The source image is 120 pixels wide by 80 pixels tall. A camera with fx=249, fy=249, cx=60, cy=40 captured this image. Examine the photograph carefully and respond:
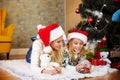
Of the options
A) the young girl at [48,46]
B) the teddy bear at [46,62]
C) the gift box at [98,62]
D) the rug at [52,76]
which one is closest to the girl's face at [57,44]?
the young girl at [48,46]

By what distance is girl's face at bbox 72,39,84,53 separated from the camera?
2307mm

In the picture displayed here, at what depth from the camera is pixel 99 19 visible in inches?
113

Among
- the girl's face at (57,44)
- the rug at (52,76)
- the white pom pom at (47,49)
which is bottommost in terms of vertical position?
the rug at (52,76)

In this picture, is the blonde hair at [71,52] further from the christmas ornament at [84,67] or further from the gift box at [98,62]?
the gift box at [98,62]

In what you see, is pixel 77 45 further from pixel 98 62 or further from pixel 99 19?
pixel 99 19

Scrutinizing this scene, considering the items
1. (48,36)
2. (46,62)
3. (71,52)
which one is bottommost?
(46,62)

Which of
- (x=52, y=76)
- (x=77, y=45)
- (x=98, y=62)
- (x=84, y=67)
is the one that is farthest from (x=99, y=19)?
(x=52, y=76)

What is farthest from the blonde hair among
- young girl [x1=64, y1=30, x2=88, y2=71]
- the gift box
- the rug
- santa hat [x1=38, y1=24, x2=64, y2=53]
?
the gift box

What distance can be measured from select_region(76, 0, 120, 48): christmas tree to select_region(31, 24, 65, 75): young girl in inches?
26.9

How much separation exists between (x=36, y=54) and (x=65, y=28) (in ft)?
9.59

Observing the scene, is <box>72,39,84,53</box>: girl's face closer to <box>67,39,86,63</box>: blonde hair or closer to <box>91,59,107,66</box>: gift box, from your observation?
<box>67,39,86,63</box>: blonde hair

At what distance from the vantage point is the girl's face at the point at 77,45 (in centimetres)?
231

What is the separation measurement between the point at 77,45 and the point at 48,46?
306 millimetres

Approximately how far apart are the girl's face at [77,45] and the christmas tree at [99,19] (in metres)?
0.48
